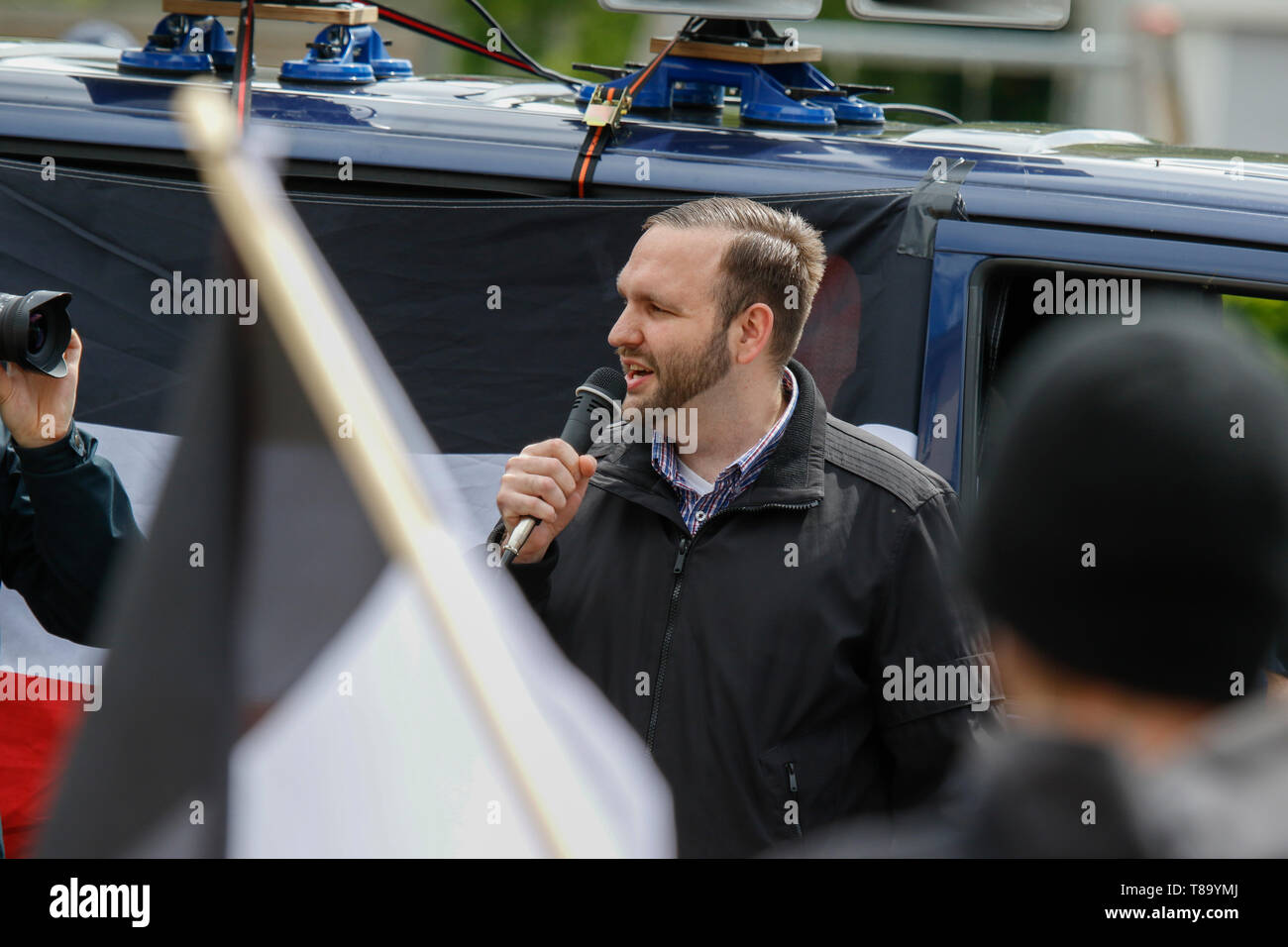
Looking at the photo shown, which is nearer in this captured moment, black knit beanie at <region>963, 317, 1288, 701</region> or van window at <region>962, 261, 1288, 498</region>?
black knit beanie at <region>963, 317, 1288, 701</region>

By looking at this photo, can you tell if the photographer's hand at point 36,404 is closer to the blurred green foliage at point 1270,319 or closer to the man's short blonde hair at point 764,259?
the man's short blonde hair at point 764,259

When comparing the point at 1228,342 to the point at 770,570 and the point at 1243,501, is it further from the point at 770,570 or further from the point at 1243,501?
the point at 770,570

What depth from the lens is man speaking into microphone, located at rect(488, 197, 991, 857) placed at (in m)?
2.48

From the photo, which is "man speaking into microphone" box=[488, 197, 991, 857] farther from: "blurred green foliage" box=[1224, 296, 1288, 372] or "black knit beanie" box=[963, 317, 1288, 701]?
"blurred green foliage" box=[1224, 296, 1288, 372]

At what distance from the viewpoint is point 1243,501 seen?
1053 millimetres

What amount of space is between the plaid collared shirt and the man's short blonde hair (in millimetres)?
208

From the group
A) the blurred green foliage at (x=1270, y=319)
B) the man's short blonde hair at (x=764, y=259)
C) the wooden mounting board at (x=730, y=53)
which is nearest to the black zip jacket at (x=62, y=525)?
the man's short blonde hair at (x=764, y=259)

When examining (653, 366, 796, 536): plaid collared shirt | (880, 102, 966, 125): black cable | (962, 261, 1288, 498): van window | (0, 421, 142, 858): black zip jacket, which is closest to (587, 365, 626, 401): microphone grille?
(653, 366, 796, 536): plaid collared shirt

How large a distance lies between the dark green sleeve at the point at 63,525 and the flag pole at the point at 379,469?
50.9 inches

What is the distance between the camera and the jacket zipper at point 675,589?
254 cm

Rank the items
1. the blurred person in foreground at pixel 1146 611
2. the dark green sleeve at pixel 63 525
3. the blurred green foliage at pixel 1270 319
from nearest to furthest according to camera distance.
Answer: the blurred person in foreground at pixel 1146 611 < the dark green sleeve at pixel 63 525 < the blurred green foliage at pixel 1270 319

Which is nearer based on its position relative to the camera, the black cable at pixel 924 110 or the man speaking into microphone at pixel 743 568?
the man speaking into microphone at pixel 743 568

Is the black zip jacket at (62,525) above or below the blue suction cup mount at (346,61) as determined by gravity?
below

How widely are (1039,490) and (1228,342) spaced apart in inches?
7.4
